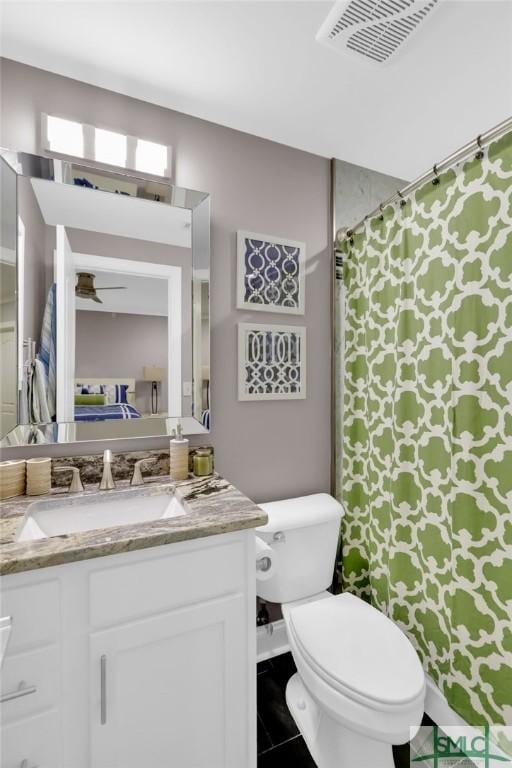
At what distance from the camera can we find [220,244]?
164cm

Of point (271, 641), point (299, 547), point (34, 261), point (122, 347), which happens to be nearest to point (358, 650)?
point (299, 547)

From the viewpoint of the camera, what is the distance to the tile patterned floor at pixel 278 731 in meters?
1.27

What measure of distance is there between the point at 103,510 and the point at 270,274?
3.99 ft

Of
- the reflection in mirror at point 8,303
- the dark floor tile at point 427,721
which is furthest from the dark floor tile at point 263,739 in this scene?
the reflection in mirror at point 8,303

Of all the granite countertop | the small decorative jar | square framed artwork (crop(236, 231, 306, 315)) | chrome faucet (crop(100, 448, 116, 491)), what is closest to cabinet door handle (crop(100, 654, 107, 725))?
the granite countertop

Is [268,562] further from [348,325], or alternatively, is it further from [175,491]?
[348,325]

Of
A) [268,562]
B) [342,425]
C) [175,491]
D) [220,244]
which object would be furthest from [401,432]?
[220,244]

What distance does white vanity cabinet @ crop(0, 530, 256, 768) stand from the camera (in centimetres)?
87

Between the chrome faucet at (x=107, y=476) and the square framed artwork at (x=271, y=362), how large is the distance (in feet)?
2.00

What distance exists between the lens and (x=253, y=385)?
5.61 feet

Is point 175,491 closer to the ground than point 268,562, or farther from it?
farther from it

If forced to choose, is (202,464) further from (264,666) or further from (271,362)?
(264,666)

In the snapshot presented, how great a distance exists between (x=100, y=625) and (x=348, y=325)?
157 cm

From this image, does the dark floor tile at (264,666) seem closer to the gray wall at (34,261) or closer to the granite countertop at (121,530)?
the granite countertop at (121,530)
